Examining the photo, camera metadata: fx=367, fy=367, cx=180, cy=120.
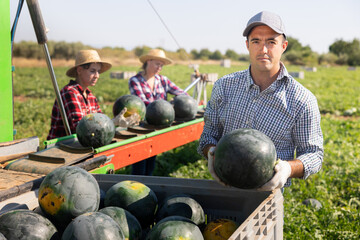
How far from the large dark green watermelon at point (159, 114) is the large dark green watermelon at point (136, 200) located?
2.46 m

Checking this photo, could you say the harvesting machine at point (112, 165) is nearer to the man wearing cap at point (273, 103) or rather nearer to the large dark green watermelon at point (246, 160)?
the large dark green watermelon at point (246, 160)

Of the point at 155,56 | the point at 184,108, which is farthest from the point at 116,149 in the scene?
the point at 155,56

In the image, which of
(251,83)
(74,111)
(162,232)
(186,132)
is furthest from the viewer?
(186,132)

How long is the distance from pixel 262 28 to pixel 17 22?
2.86 metres

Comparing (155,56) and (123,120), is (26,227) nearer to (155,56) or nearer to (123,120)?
(123,120)

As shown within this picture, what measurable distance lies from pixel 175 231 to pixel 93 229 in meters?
0.39

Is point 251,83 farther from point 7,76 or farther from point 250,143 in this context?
point 7,76

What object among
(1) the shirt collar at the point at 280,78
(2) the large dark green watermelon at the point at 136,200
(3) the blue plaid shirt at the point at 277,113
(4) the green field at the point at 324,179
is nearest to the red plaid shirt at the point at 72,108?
(4) the green field at the point at 324,179

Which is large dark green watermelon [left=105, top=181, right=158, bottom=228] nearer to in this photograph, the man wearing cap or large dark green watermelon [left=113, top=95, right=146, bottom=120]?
the man wearing cap

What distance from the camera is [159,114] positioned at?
4.64m

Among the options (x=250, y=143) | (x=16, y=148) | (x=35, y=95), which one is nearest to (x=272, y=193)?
(x=250, y=143)

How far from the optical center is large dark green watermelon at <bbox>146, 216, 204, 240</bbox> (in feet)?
5.74

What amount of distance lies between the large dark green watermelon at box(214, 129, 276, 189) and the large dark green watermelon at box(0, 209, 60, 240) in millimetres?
945

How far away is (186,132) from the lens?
4.99 m
